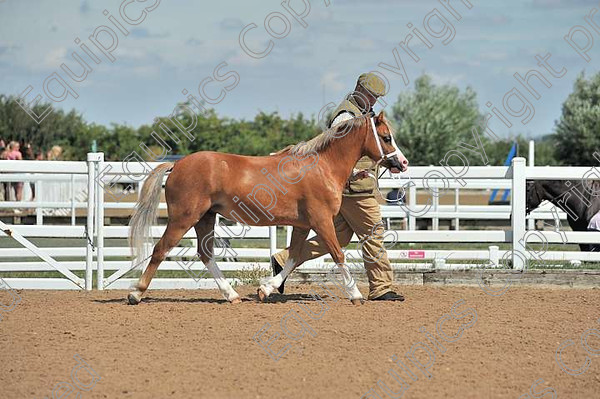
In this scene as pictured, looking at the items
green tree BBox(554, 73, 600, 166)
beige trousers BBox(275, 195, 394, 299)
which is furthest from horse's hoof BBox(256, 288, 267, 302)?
green tree BBox(554, 73, 600, 166)

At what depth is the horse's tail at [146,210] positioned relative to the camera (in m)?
8.17

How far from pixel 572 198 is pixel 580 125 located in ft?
85.0

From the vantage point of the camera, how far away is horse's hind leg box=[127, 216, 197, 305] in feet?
26.3

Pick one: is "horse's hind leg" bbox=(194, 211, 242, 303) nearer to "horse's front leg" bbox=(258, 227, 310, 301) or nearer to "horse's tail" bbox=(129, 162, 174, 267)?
"horse's front leg" bbox=(258, 227, 310, 301)

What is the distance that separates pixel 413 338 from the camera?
21.9 ft

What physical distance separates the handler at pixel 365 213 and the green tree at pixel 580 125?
30787 millimetres

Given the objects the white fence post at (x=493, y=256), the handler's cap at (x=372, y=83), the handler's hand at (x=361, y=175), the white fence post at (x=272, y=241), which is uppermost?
the handler's cap at (x=372, y=83)

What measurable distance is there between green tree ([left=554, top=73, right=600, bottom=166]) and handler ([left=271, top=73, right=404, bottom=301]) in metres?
30.8

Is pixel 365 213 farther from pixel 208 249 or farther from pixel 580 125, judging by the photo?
pixel 580 125

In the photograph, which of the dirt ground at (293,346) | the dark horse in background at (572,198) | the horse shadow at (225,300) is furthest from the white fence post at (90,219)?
the dark horse in background at (572,198)

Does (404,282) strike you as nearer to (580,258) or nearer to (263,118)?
(580,258)

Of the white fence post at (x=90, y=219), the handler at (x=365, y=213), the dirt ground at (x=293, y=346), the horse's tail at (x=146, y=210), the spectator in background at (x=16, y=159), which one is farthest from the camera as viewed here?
the spectator in background at (x=16, y=159)

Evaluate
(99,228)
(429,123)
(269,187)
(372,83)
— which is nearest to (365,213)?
(269,187)

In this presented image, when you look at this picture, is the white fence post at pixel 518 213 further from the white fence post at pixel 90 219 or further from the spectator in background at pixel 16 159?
the spectator in background at pixel 16 159
